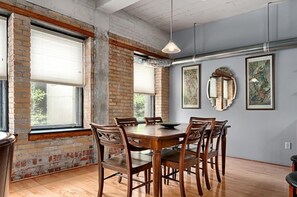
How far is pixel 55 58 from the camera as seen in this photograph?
354 cm

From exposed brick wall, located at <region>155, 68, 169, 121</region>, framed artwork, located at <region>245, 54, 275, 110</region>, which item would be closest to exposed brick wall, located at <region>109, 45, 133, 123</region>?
exposed brick wall, located at <region>155, 68, 169, 121</region>

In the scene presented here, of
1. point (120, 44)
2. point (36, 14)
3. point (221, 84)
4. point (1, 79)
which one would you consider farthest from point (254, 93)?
point (1, 79)

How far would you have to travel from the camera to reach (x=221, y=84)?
4.81 m

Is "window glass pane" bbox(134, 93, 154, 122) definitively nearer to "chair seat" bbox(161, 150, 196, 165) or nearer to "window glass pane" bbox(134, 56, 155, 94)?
"window glass pane" bbox(134, 56, 155, 94)

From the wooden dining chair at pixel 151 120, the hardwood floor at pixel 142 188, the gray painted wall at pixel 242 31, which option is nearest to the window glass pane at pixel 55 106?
the hardwood floor at pixel 142 188

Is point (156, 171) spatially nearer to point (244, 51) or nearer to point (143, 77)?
point (244, 51)

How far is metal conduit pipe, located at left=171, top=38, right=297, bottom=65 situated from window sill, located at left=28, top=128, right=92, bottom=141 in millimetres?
2863

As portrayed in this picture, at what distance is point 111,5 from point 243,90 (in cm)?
312

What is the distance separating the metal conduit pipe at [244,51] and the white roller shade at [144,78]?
68cm

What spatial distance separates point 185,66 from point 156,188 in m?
3.84

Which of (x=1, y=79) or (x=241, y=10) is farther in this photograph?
(x=241, y=10)

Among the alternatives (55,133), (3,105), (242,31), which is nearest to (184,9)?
(242,31)

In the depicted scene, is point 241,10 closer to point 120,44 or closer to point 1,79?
point 120,44

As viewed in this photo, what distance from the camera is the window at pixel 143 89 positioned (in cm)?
520
